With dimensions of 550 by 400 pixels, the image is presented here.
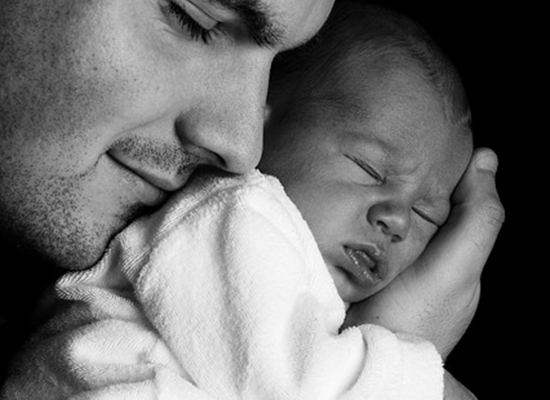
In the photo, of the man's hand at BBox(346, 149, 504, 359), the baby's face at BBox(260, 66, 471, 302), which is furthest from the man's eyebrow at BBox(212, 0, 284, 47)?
the man's hand at BBox(346, 149, 504, 359)

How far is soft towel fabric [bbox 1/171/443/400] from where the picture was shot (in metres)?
1.28

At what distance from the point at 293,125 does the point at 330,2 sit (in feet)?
1.05

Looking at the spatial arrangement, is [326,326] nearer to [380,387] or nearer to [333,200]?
[380,387]

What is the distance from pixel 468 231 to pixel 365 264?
246mm

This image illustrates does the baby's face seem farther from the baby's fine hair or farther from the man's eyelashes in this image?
the man's eyelashes

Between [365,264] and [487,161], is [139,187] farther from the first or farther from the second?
[487,161]

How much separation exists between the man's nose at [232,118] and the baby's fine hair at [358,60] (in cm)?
36

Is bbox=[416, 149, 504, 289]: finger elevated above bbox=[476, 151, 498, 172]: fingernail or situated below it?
below

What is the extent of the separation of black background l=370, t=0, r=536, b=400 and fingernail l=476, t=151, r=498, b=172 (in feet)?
0.34

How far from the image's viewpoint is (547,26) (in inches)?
77.0

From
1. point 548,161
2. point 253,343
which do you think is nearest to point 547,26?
point 548,161

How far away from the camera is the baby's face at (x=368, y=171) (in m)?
1.68

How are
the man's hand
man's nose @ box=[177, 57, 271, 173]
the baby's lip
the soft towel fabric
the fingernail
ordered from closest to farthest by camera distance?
the soft towel fabric, man's nose @ box=[177, 57, 271, 173], the baby's lip, the man's hand, the fingernail

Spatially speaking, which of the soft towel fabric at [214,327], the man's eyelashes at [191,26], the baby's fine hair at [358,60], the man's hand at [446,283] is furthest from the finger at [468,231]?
the man's eyelashes at [191,26]
